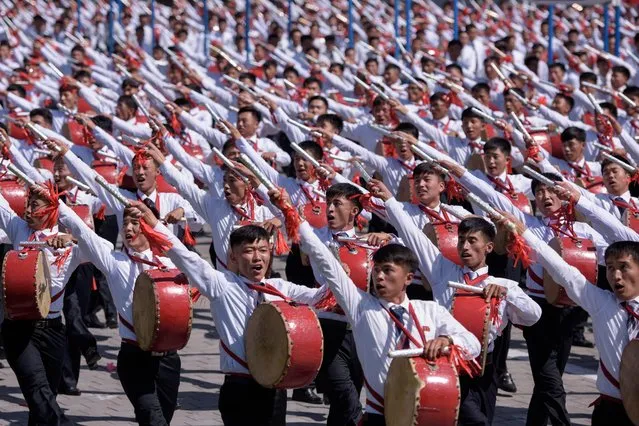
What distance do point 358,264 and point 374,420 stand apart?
6.58 ft

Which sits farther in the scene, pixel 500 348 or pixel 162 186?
pixel 162 186

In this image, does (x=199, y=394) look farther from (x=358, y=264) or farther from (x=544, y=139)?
(x=544, y=139)

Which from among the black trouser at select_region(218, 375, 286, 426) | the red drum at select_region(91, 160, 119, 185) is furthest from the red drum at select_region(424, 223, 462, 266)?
the red drum at select_region(91, 160, 119, 185)

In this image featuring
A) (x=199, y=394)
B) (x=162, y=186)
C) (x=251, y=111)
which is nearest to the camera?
(x=199, y=394)

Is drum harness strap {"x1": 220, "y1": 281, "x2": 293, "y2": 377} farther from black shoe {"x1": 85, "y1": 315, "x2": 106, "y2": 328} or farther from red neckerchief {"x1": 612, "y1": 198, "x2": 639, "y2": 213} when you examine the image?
black shoe {"x1": 85, "y1": 315, "x2": 106, "y2": 328}

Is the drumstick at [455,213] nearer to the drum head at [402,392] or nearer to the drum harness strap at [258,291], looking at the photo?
the drum harness strap at [258,291]

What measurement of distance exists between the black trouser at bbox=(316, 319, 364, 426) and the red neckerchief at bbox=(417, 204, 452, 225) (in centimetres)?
108

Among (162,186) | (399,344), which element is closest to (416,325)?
(399,344)

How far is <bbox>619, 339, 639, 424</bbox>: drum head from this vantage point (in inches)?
273

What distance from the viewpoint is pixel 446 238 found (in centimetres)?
946

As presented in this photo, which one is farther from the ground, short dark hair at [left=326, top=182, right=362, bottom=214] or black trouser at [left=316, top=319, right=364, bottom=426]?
short dark hair at [left=326, top=182, right=362, bottom=214]

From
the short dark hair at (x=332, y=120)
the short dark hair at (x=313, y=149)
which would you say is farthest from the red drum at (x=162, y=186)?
the short dark hair at (x=332, y=120)

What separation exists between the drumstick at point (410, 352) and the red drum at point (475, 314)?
840 mm

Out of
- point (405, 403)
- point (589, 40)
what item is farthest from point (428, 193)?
point (589, 40)
